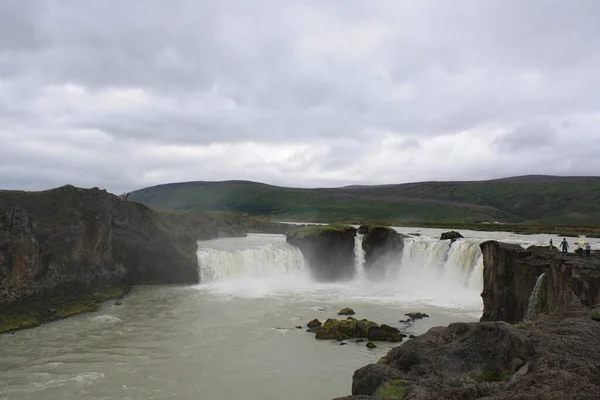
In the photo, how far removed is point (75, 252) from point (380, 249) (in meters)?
32.5

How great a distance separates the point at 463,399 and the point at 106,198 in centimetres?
4260

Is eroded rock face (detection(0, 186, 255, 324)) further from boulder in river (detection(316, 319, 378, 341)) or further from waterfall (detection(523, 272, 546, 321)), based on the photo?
waterfall (detection(523, 272, 546, 321))

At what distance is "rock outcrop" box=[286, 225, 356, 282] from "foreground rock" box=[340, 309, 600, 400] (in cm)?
3992

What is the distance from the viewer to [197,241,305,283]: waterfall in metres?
50.3

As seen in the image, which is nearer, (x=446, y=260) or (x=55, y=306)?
(x=55, y=306)

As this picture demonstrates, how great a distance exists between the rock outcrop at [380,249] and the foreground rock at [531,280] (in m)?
19.2

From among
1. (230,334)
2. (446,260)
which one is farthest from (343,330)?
(446,260)

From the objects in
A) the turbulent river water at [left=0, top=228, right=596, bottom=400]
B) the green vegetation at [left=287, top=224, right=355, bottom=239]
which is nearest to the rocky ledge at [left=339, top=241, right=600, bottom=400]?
the turbulent river water at [left=0, top=228, right=596, bottom=400]

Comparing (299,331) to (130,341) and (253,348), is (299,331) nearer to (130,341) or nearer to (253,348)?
(253,348)

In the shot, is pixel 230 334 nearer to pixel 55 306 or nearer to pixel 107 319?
pixel 107 319

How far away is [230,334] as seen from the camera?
2911 cm

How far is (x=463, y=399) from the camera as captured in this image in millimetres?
9352

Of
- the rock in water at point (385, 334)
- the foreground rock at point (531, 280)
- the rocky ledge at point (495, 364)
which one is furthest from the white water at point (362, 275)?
the rocky ledge at point (495, 364)

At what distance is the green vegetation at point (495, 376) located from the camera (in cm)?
1062
